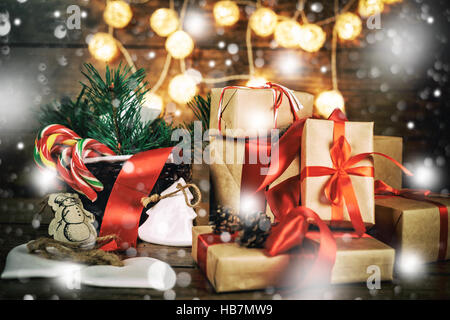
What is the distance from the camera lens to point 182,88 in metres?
1.20

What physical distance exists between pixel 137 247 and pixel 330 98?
87 centimetres

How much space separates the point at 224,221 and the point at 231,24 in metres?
0.89

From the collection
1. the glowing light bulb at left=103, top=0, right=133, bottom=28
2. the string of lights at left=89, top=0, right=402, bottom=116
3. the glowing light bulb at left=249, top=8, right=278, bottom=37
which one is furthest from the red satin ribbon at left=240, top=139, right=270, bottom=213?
the glowing light bulb at left=103, top=0, right=133, bottom=28

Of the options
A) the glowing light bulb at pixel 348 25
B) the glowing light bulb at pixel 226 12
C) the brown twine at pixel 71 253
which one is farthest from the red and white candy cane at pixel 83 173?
the glowing light bulb at pixel 348 25

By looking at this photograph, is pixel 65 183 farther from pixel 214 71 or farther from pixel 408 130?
pixel 408 130

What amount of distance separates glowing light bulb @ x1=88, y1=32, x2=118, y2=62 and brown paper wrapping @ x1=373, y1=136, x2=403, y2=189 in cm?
95

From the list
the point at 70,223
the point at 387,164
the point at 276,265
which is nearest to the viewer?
the point at 276,265

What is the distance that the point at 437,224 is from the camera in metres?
0.65

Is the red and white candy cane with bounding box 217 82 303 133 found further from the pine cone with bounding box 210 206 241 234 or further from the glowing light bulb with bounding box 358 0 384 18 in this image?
the glowing light bulb with bounding box 358 0 384 18

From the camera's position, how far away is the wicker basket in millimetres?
685

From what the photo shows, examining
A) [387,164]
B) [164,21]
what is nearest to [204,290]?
[387,164]

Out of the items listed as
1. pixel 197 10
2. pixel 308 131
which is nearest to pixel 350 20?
pixel 197 10

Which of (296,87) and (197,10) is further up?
(197,10)

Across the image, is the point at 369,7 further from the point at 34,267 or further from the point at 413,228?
the point at 34,267
